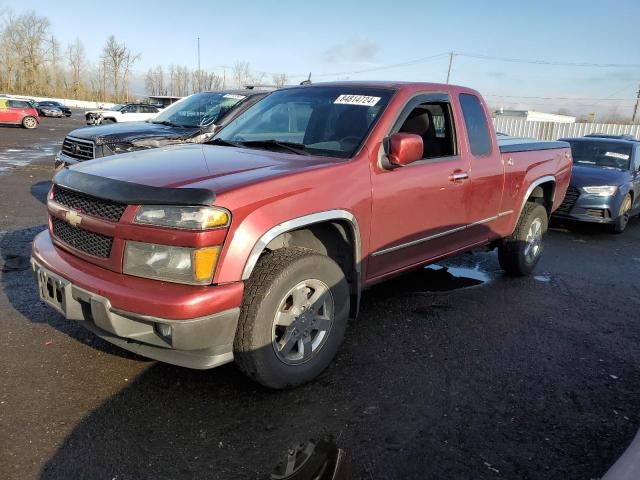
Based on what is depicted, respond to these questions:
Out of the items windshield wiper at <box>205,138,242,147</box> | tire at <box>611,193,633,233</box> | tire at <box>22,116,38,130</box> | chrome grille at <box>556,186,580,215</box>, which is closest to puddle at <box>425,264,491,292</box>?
windshield wiper at <box>205,138,242,147</box>

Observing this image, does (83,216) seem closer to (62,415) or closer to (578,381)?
(62,415)

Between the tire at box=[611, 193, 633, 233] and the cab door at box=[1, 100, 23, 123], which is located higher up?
the cab door at box=[1, 100, 23, 123]

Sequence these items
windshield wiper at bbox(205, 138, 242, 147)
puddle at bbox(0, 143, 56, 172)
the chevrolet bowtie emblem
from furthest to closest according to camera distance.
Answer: puddle at bbox(0, 143, 56, 172) → windshield wiper at bbox(205, 138, 242, 147) → the chevrolet bowtie emblem

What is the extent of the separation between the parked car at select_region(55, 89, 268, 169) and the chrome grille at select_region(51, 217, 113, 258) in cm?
329

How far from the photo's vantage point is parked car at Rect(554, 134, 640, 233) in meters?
8.32

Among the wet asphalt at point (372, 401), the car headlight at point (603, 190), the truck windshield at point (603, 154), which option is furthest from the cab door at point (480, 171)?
the truck windshield at point (603, 154)

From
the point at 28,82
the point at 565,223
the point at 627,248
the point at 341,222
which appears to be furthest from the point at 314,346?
the point at 28,82

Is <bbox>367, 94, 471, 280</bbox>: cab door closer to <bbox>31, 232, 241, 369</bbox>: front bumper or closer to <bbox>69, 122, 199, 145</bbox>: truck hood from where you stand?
<bbox>31, 232, 241, 369</bbox>: front bumper

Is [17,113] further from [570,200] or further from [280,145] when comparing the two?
[280,145]

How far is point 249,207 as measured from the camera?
8.71ft

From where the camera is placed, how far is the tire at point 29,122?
1102 inches

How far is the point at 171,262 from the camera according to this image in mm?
2557

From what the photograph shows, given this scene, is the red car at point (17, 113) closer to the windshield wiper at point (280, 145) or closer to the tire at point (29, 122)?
the tire at point (29, 122)

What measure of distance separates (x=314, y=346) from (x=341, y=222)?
80 centimetres
